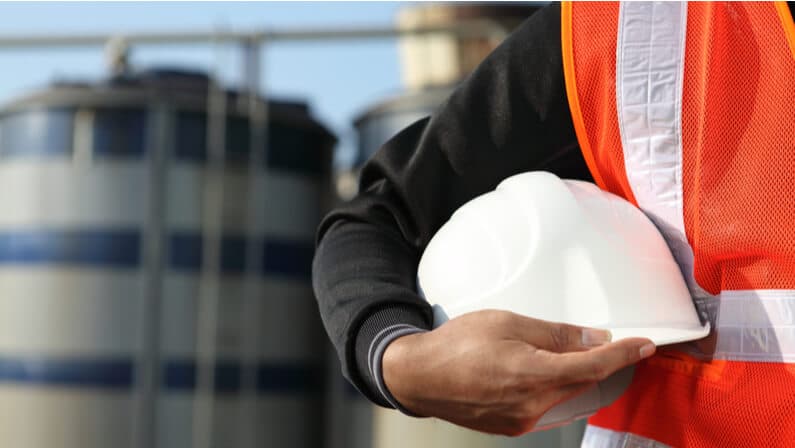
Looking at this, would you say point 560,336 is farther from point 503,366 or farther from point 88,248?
point 88,248

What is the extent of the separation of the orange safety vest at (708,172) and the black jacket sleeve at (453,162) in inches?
1.7

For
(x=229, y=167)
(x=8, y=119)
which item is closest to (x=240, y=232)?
(x=229, y=167)

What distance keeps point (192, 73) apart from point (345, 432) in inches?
66.0

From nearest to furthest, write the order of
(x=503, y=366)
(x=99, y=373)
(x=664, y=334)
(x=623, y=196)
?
(x=503, y=366)
(x=664, y=334)
(x=623, y=196)
(x=99, y=373)

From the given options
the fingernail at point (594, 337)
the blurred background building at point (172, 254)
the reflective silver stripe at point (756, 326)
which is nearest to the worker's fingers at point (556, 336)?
the fingernail at point (594, 337)

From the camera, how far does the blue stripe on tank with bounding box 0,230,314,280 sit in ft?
14.2

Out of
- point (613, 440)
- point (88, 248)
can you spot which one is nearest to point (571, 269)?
point (613, 440)

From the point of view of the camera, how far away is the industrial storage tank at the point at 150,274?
426cm

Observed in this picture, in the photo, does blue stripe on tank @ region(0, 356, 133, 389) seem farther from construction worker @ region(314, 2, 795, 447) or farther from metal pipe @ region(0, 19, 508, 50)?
construction worker @ region(314, 2, 795, 447)

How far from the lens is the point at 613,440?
98 centimetres

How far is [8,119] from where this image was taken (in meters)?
4.59

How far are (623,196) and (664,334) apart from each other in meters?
0.15

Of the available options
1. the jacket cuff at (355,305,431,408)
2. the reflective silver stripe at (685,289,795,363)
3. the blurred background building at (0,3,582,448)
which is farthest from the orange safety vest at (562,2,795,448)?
→ the blurred background building at (0,3,582,448)

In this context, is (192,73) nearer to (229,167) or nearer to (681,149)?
(229,167)
